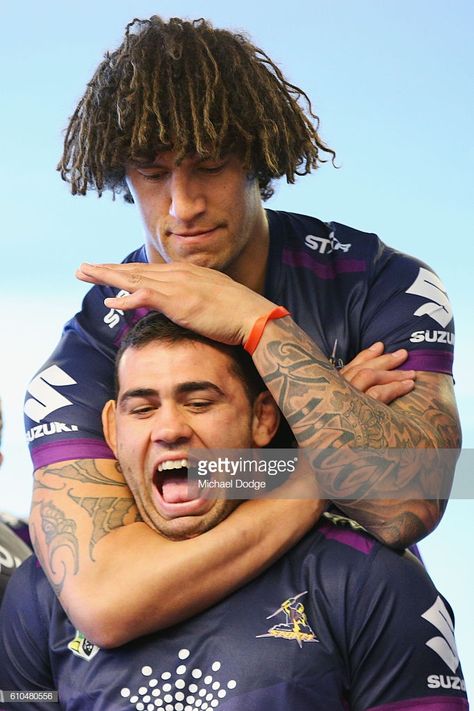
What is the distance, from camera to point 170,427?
2316 mm

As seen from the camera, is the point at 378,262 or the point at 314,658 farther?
the point at 378,262

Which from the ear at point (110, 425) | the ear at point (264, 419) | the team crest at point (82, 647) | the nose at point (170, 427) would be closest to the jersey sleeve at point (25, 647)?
the team crest at point (82, 647)

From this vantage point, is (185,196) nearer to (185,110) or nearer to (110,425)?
(185,110)

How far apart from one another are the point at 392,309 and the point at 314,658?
0.70 metres

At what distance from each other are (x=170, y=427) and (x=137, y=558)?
247 mm

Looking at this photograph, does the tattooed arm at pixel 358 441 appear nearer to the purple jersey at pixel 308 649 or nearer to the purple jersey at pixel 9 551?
the purple jersey at pixel 308 649

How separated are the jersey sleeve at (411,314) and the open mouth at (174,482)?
458 millimetres

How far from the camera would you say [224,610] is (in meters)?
2.28

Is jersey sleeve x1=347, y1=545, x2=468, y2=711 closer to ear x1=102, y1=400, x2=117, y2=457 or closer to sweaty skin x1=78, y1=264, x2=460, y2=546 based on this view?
sweaty skin x1=78, y1=264, x2=460, y2=546

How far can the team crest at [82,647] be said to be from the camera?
2.33m

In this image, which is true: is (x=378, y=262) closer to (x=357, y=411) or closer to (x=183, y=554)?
(x=357, y=411)

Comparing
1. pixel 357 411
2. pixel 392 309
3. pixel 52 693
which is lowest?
pixel 52 693

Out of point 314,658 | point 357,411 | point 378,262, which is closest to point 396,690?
point 314,658

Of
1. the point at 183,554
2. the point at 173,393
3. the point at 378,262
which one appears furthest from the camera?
the point at 378,262
